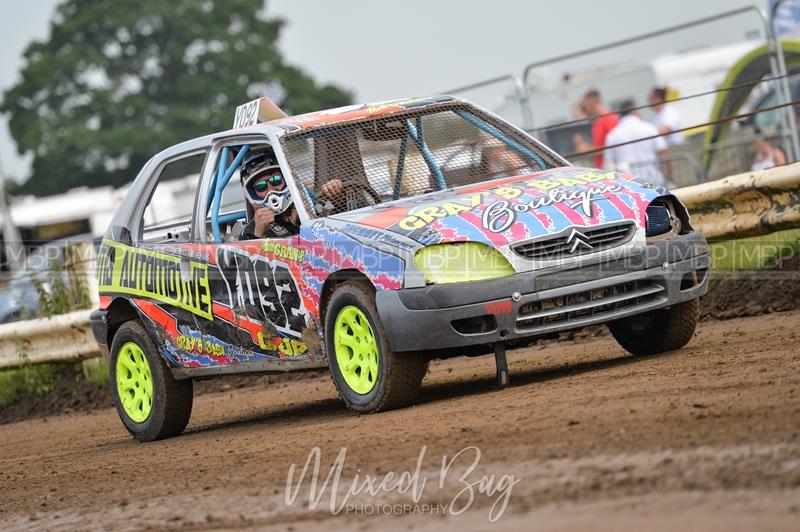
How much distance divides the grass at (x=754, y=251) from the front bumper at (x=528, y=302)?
9.69 ft

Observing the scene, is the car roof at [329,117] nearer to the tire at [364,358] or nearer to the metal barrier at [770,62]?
the tire at [364,358]

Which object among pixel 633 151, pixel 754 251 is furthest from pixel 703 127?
pixel 754 251

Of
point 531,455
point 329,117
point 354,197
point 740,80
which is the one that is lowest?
point 531,455

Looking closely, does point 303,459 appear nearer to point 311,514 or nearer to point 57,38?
point 311,514

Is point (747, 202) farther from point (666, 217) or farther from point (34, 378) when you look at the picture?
point (34, 378)

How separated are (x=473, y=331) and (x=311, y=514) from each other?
2214mm

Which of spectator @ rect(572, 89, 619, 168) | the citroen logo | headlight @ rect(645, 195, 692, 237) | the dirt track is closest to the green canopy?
spectator @ rect(572, 89, 619, 168)

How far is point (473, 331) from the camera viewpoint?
6.98 metres

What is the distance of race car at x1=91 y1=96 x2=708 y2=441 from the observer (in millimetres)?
6902

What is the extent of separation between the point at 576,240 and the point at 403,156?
156cm

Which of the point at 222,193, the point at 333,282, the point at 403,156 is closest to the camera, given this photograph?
the point at 333,282

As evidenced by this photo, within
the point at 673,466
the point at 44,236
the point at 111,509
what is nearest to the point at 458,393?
the point at 111,509

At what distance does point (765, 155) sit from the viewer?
1416cm

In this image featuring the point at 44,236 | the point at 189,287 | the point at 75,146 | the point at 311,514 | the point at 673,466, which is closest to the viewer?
the point at 673,466
